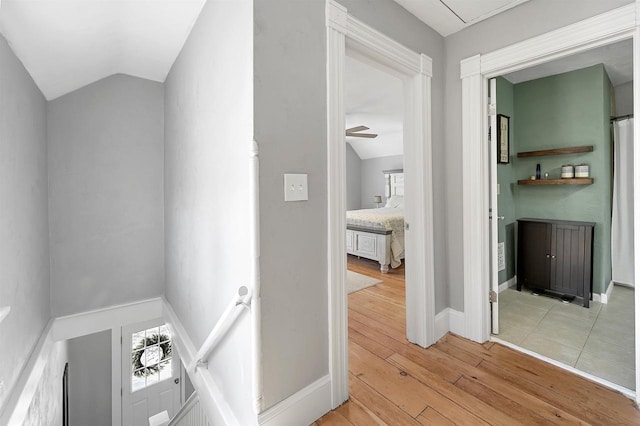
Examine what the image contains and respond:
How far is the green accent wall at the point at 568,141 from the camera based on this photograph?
2986 millimetres

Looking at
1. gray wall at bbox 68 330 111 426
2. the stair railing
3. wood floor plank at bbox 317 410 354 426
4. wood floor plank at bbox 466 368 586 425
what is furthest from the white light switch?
gray wall at bbox 68 330 111 426

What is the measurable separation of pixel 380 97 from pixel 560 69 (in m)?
2.10

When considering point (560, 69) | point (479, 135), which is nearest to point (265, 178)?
point (479, 135)

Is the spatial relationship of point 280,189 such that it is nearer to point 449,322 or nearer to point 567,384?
point 449,322

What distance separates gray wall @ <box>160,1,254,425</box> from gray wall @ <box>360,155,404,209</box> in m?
6.08

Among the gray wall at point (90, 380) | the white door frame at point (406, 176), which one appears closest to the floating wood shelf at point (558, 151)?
the white door frame at point (406, 176)

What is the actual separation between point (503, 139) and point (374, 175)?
497 cm

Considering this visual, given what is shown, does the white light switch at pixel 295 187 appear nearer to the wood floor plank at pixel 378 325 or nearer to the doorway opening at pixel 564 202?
the wood floor plank at pixel 378 325

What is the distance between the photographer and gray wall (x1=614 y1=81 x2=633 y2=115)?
11.5 feet

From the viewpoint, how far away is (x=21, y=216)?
1.90 meters

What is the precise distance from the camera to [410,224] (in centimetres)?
218

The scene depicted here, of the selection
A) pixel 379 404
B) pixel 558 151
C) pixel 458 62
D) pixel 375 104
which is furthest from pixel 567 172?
pixel 379 404

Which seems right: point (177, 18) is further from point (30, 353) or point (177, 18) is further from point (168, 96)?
point (30, 353)

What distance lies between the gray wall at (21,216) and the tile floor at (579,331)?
346cm
